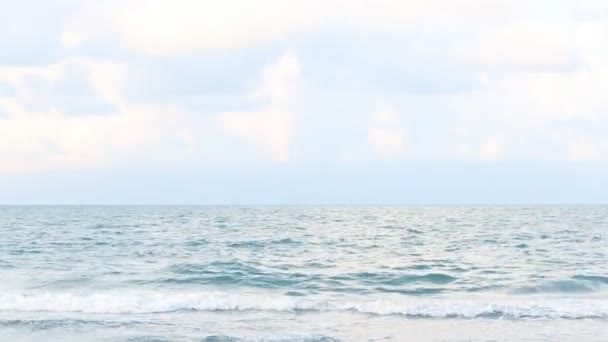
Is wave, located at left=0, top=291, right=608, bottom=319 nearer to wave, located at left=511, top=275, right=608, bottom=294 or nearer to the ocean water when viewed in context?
the ocean water

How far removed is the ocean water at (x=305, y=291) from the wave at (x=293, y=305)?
0.19 ft

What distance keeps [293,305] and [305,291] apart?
2822 mm

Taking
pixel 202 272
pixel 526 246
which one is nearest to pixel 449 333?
pixel 202 272

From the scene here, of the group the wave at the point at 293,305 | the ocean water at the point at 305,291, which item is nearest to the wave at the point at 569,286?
the ocean water at the point at 305,291

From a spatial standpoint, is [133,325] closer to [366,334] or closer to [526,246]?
[366,334]

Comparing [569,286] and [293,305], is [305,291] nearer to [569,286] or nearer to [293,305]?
[293,305]

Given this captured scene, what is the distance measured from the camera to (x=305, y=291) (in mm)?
24828

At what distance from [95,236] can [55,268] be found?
61.4ft

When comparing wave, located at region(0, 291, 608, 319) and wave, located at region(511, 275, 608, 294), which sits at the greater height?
wave, located at region(511, 275, 608, 294)

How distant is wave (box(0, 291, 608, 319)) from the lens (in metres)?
20.6

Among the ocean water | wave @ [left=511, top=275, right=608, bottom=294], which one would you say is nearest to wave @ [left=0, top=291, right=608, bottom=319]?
the ocean water

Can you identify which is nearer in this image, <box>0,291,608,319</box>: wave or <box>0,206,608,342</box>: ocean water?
<box>0,206,608,342</box>: ocean water

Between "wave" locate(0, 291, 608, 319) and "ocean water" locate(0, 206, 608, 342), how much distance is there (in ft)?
0.19

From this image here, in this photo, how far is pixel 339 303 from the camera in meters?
22.1
